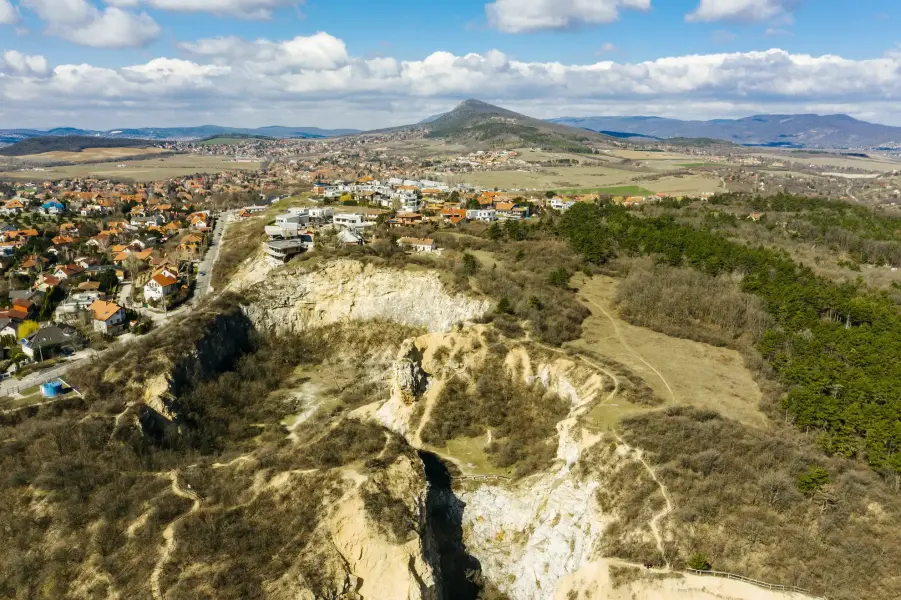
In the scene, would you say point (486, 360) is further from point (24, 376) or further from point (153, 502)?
point (24, 376)

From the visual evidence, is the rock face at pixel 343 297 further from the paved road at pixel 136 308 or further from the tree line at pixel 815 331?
the tree line at pixel 815 331

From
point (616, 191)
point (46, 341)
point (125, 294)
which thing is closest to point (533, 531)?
point (46, 341)

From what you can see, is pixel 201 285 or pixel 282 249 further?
pixel 201 285

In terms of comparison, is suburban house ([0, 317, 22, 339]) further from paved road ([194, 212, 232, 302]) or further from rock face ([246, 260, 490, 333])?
rock face ([246, 260, 490, 333])

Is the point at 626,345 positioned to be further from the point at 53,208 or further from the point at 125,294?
the point at 53,208

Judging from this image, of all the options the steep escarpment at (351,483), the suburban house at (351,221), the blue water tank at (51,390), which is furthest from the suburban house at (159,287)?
the suburban house at (351,221)
